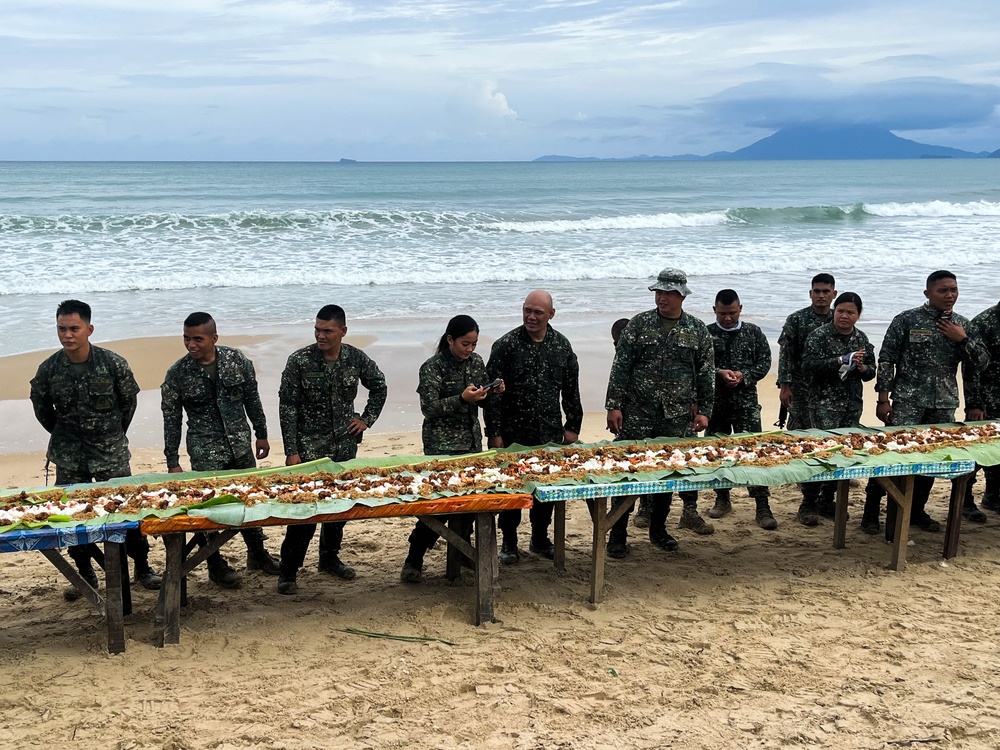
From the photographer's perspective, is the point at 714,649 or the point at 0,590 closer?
the point at 714,649

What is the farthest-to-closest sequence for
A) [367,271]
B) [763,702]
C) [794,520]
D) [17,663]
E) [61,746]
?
1. [367,271]
2. [794,520]
3. [17,663]
4. [763,702]
5. [61,746]

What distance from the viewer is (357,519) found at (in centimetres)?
513

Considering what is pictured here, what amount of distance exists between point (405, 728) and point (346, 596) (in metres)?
1.57

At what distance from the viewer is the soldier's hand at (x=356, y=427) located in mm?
6180

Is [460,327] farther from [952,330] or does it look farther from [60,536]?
[952,330]

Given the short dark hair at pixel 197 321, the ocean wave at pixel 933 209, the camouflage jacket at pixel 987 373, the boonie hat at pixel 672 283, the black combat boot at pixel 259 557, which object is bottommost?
the black combat boot at pixel 259 557

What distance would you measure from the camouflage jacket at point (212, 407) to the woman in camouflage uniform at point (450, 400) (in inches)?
42.1

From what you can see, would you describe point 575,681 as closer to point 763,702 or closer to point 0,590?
point 763,702

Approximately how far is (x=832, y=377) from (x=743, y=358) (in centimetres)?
65

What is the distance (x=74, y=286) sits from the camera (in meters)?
17.6

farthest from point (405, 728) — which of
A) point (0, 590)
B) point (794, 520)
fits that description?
point (794, 520)

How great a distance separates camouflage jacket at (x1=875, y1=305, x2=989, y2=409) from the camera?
690 centimetres

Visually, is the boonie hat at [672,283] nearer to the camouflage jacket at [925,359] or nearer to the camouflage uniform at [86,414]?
the camouflage jacket at [925,359]

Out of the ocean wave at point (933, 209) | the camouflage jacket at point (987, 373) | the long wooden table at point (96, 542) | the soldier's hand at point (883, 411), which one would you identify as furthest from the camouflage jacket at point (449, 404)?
the ocean wave at point (933, 209)
